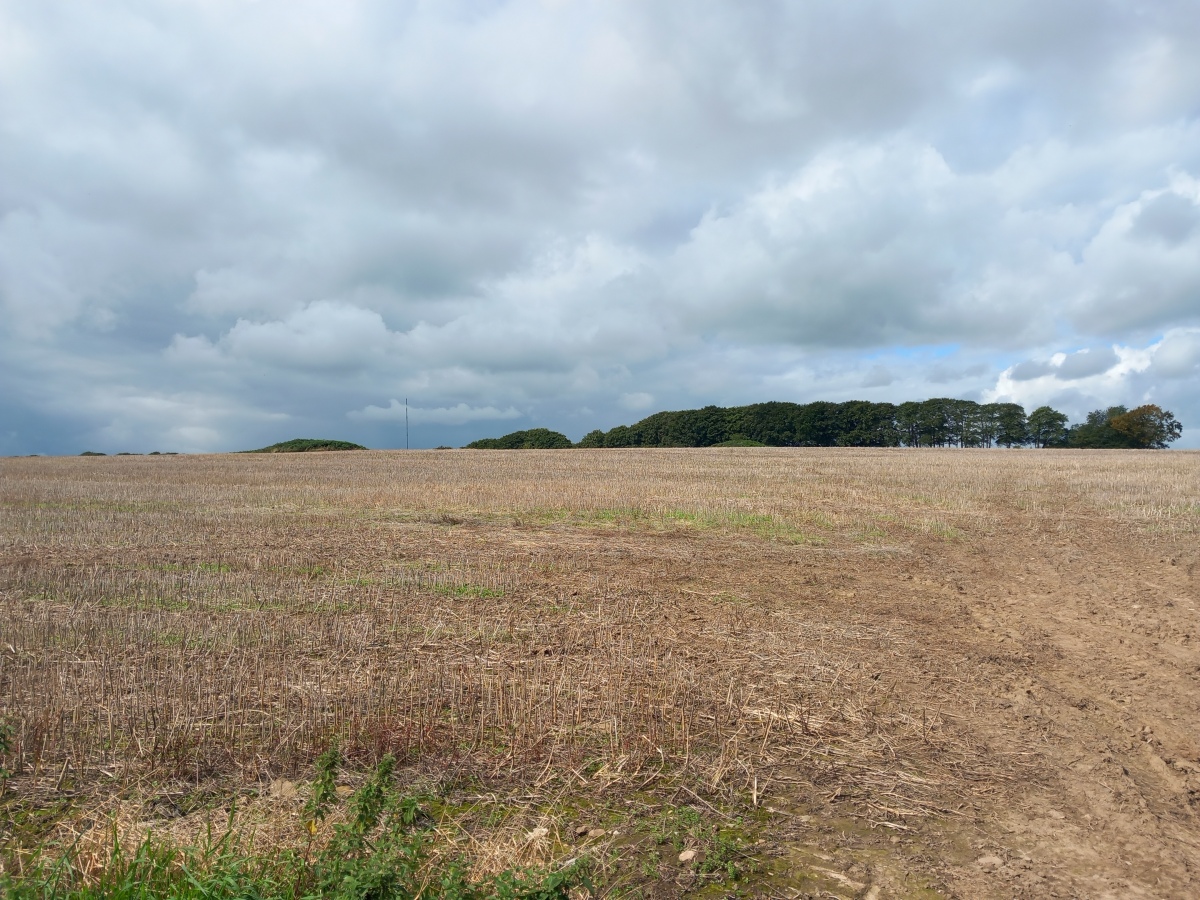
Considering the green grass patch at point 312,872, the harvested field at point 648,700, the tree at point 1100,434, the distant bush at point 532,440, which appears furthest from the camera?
the tree at point 1100,434

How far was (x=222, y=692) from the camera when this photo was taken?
7145 millimetres

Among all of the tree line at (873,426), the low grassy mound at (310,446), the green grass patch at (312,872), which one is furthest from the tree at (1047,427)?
the green grass patch at (312,872)

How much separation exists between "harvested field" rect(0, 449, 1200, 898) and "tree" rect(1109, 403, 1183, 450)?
124397mm

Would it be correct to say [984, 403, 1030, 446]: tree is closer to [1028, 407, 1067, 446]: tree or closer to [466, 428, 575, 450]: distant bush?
[1028, 407, 1067, 446]: tree

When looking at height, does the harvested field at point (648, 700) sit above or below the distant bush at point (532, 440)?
below

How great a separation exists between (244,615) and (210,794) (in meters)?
5.13

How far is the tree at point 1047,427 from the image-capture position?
422ft

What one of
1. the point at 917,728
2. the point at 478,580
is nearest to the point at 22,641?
the point at 478,580

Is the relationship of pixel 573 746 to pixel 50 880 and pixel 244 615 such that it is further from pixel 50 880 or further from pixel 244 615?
pixel 244 615

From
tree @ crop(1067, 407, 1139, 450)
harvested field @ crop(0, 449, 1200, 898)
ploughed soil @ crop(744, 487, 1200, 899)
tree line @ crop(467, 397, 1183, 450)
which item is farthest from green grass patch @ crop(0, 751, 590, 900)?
tree @ crop(1067, 407, 1139, 450)

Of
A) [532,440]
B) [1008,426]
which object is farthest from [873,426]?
[532,440]

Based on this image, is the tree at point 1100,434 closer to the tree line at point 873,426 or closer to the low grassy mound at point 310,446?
the tree line at point 873,426

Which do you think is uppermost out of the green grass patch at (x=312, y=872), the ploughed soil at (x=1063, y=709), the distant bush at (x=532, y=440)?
the distant bush at (x=532, y=440)

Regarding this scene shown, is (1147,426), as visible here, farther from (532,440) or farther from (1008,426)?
(532,440)
